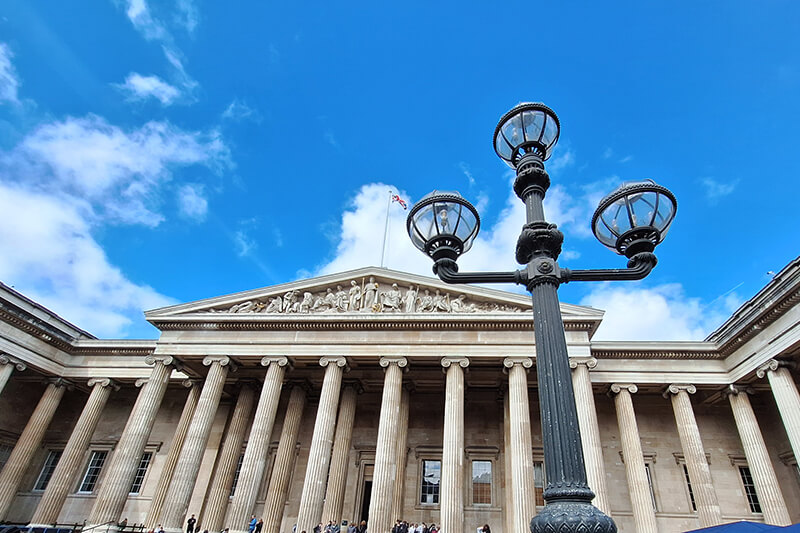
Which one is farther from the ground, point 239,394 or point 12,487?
point 239,394

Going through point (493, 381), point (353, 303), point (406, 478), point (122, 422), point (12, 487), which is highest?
point (353, 303)

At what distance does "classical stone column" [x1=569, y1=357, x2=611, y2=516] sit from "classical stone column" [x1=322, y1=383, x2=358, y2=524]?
32.6 ft

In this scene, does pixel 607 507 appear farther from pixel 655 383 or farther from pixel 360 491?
Answer: pixel 360 491

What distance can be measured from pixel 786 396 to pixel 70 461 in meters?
30.4

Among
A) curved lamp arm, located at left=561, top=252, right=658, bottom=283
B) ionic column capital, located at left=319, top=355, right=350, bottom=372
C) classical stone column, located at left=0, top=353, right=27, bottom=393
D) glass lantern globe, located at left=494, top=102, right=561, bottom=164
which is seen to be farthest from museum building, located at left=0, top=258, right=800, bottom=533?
glass lantern globe, located at left=494, top=102, right=561, bottom=164

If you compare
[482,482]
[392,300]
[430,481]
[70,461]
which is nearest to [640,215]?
[392,300]

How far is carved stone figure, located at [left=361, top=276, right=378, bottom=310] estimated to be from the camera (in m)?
20.8

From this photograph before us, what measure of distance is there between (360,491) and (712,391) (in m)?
17.2

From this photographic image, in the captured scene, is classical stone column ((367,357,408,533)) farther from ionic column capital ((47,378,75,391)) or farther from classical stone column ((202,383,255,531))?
ionic column capital ((47,378,75,391))

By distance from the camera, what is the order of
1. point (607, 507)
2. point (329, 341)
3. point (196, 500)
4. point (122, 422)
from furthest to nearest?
1. point (122, 422)
2. point (196, 500)
3. point (329, 341)
4. point (607, 507)

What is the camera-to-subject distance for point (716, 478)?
21.2 meters

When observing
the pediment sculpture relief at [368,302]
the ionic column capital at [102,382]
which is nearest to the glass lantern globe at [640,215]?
the pediment sculpture relief at [368,302]

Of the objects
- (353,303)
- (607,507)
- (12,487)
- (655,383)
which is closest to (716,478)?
(655,383)

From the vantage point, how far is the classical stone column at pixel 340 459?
19.4 meters
